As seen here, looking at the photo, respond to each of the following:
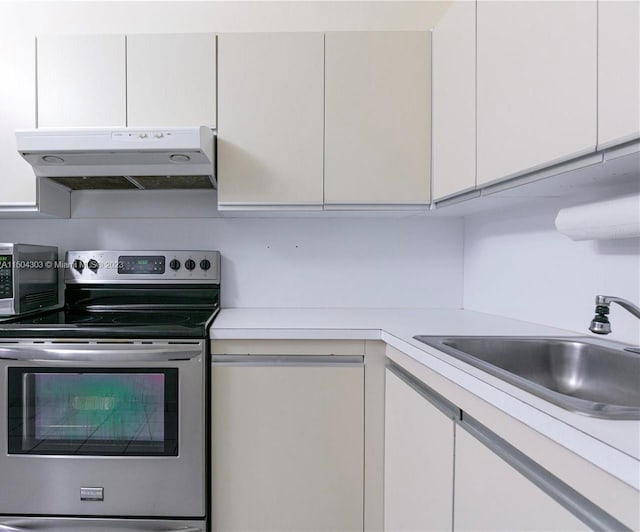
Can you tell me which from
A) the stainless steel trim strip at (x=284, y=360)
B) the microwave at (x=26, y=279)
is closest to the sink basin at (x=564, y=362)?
the stainless steel trim strip at (x=284, y=360)

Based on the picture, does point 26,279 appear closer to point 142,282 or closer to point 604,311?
point 142,282

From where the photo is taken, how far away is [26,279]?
1.59 m

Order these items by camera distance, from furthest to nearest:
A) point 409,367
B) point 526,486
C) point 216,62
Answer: point 216,62 < point 409,367 < point 526,486

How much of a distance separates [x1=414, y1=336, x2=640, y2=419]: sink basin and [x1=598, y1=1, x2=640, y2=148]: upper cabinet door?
20.7 inches

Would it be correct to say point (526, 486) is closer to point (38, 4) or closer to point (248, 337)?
point (248, 337)

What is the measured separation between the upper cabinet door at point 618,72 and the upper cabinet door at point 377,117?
2.87ft

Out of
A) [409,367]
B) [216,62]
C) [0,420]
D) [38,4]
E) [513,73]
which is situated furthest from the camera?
[38,4]

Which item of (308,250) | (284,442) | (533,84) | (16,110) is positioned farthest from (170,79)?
(284,442)

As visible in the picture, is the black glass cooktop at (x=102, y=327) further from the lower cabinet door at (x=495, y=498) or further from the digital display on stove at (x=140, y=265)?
the lower cabinet door at (x=495, y=498)

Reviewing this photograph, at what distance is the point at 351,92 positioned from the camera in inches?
63.3

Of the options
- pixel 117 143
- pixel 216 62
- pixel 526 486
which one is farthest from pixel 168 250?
pixel 526 486

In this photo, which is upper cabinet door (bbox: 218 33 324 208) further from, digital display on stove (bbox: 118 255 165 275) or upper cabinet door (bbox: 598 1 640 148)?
upper cabinet door (bbox: 598 1 640 148)

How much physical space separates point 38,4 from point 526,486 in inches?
104

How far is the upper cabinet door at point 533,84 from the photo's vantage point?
811 mm
